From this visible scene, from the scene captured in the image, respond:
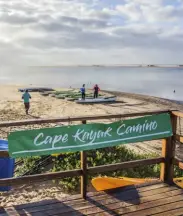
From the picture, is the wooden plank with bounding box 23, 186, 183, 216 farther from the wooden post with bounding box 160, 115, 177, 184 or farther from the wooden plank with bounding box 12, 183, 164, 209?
the wooden post with bounding box 160, 115, 177, 184

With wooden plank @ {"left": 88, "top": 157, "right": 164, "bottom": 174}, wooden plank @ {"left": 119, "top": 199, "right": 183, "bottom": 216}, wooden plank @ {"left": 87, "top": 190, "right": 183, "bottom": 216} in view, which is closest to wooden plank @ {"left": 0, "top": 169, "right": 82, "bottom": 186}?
wooden plank @ {"left": 88, "top": 157, "right": 164, "bottom": 174}

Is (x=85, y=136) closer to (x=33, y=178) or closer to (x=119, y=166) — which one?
(x=119, y=166)

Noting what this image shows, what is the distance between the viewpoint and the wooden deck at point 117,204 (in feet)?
15.8

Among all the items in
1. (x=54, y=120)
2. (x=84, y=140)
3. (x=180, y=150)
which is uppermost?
(x=54, y=120)

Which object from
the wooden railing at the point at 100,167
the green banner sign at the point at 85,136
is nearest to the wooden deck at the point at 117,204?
the wooden railing at the point at 100,167

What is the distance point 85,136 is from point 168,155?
6.39 feet

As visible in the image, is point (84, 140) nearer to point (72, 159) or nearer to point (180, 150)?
point (72, 159)

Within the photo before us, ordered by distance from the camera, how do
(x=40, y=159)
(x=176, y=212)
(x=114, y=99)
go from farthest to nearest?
(x=114, y=99) → (x=40, y=159) → (x=176, y=212)

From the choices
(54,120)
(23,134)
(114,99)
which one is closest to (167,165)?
(54,120)

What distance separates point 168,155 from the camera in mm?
5895

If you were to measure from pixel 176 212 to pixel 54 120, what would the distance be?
2518 millimetres

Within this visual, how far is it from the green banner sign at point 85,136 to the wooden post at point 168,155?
0.66 feet

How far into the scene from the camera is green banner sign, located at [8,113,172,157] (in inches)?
180

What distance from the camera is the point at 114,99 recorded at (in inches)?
1425
